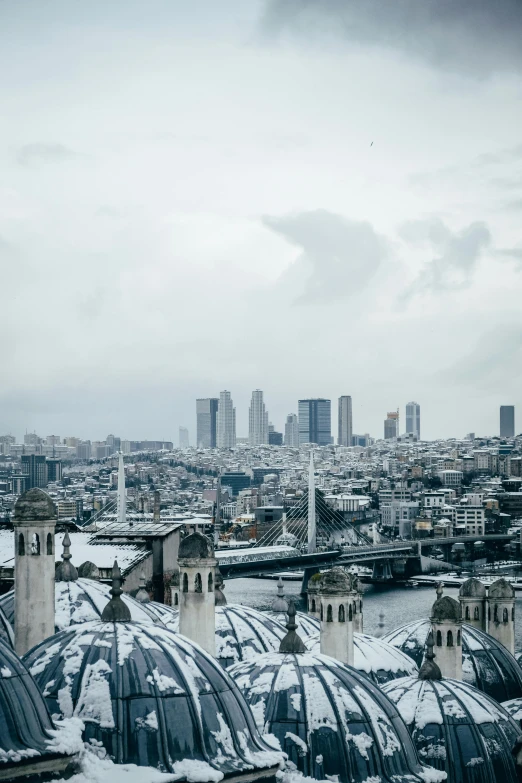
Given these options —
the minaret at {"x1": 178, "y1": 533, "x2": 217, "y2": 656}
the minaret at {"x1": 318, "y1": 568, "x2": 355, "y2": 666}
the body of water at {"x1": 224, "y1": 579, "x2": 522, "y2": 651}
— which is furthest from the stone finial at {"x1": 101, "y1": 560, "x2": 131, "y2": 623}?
the body of water at {"x1": 224, "y1": 579, "x2": 522, "y2": 651}

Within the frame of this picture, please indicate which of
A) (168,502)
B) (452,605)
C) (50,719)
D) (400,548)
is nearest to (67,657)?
(50,719)

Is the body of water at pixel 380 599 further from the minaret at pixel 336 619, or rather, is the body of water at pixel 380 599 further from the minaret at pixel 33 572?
the minaret at pixel 33 572

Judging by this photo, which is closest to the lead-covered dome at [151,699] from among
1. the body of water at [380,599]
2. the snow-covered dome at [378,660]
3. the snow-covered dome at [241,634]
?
the snow-covered dome at [241,634]

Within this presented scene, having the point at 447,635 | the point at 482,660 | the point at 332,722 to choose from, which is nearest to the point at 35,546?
the point at 332,722

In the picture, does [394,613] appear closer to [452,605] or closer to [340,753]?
[452,605]

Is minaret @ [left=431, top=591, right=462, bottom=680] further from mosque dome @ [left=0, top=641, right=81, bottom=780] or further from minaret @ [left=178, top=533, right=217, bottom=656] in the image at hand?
mosque dome @ [left=0, top=641, right=81, bottom=780]

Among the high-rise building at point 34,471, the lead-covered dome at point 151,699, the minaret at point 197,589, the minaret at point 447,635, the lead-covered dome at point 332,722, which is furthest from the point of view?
the high-rise building at point 34,471
